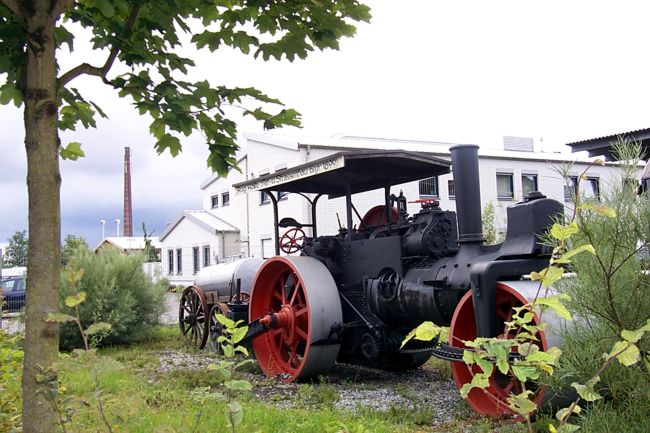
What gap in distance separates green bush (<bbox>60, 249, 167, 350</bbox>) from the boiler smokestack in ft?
20.2

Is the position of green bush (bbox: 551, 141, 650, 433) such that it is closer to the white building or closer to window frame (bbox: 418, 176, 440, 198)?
the white building

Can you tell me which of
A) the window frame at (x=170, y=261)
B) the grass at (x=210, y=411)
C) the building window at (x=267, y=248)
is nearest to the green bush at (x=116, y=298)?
the grass at (x=210, y=411)

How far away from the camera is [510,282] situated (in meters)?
4.60

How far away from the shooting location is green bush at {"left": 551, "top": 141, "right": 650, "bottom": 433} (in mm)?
2672

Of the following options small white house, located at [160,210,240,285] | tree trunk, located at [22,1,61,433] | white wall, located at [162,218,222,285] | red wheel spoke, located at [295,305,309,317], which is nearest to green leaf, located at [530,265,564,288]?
tree trunk, located at [22,1,61,433]

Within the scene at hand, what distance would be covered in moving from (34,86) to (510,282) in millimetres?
3415

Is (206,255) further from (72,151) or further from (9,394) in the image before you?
(72,151)

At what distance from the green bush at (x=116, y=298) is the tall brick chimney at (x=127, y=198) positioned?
34555 mm

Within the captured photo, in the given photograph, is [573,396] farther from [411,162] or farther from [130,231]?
[130,231]

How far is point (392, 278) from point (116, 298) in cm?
562

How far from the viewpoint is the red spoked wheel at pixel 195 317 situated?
31.6 feet

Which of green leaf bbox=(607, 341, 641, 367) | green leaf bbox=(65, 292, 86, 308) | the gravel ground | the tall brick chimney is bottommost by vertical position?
the gravel ground

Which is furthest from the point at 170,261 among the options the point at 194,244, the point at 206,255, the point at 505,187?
the point at 505,187

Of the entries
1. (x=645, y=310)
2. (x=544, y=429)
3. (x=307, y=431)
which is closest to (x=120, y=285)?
(x=307, y=431)
